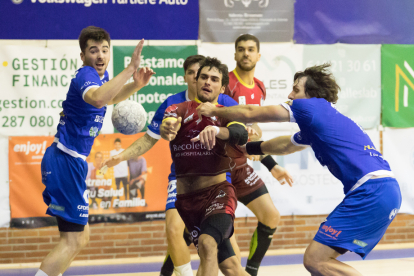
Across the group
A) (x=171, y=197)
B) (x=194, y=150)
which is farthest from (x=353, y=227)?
(x=171, y=197)

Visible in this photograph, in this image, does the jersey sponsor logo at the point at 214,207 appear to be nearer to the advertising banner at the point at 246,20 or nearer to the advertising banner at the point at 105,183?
the advertising banner at the point at 105,183

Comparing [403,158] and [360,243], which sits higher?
[403,158]

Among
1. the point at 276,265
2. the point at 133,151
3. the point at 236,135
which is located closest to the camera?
the point at 236,135

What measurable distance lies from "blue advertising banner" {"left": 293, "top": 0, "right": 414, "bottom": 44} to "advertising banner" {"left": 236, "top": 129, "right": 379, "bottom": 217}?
1572 mm

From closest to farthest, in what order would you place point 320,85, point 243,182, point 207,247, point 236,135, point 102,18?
point 207,247, point 236,135, point 320,85, point 243,182, point 102,18

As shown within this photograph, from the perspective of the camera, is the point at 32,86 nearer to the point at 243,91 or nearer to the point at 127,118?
the point at 127,118

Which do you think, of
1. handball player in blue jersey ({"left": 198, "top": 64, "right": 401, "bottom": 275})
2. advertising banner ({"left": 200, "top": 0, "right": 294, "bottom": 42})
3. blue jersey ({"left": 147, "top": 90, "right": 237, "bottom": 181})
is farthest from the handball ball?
advertising banner ({"left": 200, "top": 0, "right": 294, "bottom": 42})

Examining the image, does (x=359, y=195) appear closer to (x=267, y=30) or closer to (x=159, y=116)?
(x=159, y=116)

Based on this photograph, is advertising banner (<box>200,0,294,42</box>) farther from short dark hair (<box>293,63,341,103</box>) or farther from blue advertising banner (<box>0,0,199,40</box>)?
short dark hair (<box>293,63,341,103</box>)

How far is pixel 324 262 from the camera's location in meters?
2.99

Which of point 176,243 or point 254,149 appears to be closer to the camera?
point 254,149

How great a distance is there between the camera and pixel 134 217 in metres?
6.05

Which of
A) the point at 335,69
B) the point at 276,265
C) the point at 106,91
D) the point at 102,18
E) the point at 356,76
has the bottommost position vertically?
the point at 276,265

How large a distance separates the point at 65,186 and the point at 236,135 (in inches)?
53.8
